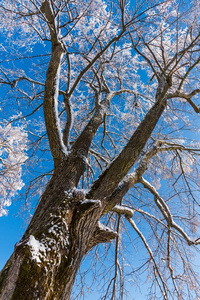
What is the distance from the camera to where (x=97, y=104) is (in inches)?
142

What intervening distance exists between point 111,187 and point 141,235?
4.95 ft

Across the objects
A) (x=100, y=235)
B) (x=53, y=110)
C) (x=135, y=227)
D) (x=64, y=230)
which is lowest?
(x=64, y=230)

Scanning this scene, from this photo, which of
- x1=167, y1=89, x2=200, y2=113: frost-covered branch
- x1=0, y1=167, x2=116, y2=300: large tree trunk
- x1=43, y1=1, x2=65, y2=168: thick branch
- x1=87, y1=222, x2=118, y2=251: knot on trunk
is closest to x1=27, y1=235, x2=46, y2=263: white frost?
x1=0, y1=167, x2=116, y2=300: large tree trunk

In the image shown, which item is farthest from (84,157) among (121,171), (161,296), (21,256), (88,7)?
(161,296)

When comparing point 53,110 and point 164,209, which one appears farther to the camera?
point 164,209

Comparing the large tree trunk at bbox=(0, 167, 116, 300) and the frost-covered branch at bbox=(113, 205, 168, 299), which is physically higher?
the frost-covered branch at bbox=(113, 205, 168, 299)

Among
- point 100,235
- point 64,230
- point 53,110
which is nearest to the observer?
point 64,230

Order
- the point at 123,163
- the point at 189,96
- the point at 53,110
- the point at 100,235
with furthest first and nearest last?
1. the point at 189,96
2. the point at 53,110
3. the point at 123,163
4. the point at 100,235

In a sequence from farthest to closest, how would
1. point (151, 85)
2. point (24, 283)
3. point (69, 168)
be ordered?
1. point (151, 85)
2. point (69, 168)
3. point (24, 283)

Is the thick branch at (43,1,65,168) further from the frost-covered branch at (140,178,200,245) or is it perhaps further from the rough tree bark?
the frost-covered branch at (140,178,200,245)

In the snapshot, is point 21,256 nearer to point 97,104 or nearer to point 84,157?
point 84,157

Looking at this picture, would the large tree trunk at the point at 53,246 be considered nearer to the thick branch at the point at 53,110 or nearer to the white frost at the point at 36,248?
the white frost at the point at 36,248

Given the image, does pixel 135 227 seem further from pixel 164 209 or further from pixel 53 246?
pixel 53 246

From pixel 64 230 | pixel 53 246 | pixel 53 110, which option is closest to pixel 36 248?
pixel 53 246
